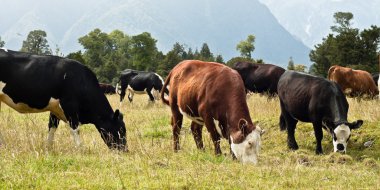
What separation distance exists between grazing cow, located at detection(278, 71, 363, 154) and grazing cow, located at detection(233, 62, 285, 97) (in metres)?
7.77

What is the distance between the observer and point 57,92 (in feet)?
31.7

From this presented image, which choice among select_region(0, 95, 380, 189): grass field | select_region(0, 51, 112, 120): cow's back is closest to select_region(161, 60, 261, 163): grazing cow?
select_region(0, 95, 380, 189): grass field

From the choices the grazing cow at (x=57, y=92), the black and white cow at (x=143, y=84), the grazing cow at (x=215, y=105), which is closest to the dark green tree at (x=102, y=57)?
the black and white cow at (x=143, y=84)

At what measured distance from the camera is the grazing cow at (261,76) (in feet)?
66.8

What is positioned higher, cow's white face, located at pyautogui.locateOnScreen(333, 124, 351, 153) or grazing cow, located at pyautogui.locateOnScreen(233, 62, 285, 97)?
grazing cow, located at pyautogui.locateOnScreen(233, 62, 285, 97)

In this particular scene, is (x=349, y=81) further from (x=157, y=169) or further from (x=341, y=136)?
(x=157, y=169)

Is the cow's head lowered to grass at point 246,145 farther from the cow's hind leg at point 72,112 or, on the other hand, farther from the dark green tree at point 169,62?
the dark green tree at point 169,62

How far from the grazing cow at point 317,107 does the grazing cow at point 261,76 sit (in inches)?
306

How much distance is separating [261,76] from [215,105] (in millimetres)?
11976

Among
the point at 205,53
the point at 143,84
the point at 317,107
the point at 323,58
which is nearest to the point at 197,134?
the point at 317,107

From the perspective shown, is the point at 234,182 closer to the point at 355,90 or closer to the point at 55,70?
the point at 55,70

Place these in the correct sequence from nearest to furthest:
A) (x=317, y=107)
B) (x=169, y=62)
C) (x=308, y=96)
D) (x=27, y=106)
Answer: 1. (x=27, y=106)
2. (x=317, y=107)
3. (x=308, y=96)
4. (x=169, y=62)

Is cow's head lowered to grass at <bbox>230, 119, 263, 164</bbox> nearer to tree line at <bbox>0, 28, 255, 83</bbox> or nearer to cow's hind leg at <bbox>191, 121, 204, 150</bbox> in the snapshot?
cow's hind leg at <bbox>191, 121, 204, 150</bbox>

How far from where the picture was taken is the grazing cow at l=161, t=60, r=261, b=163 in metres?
8.12
